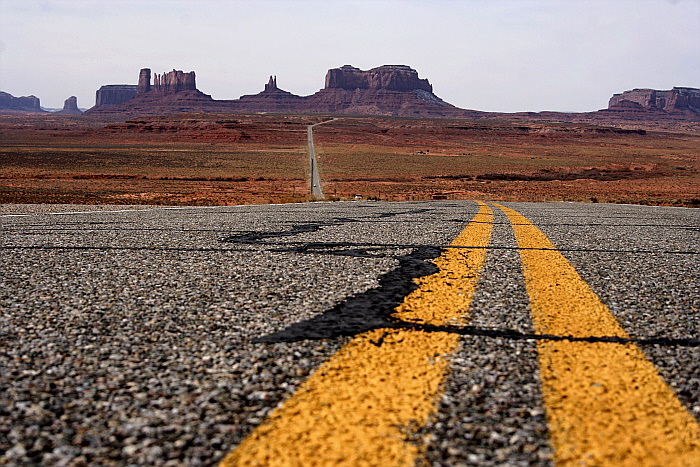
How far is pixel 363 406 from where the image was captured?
2.02 m

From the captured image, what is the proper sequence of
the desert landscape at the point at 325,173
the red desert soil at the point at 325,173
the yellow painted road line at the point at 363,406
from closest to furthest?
the yellow painted road line at the point at 363,406
the desert landscape at the point at 325,173
the red desert soil at the point at 325,173

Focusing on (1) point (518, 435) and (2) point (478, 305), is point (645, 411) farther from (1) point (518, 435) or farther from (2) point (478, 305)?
(2) point (478, 305)

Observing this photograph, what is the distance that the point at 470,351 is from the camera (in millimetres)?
2615

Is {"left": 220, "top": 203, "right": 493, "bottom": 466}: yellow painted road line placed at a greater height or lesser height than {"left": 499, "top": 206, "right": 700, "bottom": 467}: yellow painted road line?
lesser

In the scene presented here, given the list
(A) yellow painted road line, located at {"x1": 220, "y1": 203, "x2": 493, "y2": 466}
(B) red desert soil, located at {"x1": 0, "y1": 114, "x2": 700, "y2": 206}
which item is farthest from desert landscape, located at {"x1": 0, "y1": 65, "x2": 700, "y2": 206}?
(A) yellow painted road line, located at {"x1": 220, "y1": 203, "x2": 493, "y2": 466}

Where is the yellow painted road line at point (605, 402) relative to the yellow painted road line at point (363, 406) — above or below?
above

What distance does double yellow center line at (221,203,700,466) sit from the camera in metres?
1.72

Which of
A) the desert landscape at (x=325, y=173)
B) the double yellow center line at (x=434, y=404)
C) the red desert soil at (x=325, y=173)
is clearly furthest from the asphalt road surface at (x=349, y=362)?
the red desert soil at (x=325, y=173)

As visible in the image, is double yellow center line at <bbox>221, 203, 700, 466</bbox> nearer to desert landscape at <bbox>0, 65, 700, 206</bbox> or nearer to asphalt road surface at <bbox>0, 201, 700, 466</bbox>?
asphalt road surface at <bbox>0, 201, 700, 466</bbox>

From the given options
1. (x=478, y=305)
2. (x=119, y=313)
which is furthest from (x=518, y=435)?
(x=119, y=313)

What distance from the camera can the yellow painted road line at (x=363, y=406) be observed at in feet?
5.60

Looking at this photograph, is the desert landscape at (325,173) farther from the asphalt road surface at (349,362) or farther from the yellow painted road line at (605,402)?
the yellow painted road line at (605,402)

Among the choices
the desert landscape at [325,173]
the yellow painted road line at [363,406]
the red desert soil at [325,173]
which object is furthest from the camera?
the red desert soil at [325,173]

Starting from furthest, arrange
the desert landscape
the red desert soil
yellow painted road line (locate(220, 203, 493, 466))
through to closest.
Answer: the red desert soil < the desert landscape < yellow painted road line (locate(220, 203, 493, 466))
